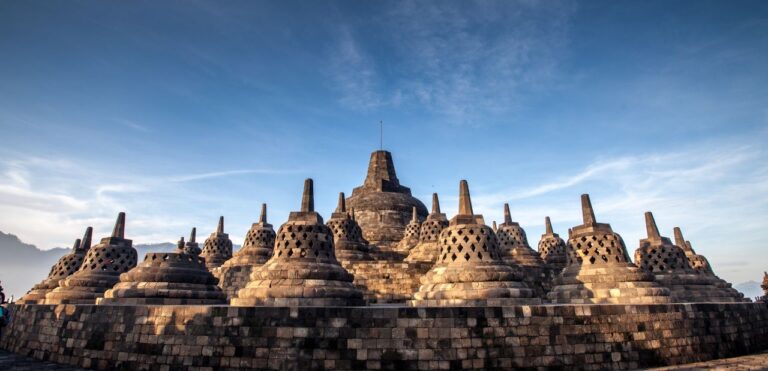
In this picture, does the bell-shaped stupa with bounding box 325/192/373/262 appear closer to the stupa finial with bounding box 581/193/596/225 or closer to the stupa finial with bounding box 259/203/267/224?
the stupa finial with bounding box 259/203/267/224

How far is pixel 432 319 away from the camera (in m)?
8.36

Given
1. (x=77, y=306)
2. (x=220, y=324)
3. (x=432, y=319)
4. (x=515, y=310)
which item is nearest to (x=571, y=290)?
(x=515, y=310)

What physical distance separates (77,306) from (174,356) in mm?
3864

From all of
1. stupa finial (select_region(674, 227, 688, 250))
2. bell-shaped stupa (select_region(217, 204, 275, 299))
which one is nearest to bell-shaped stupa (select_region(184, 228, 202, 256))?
bell-shaped stupa (select_region(217, 204, 275, 299))

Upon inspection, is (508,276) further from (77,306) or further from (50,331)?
(50,331)

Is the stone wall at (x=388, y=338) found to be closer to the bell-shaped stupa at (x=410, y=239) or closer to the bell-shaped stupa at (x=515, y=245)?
the bell-shaped stupa at (x=515, y=245)

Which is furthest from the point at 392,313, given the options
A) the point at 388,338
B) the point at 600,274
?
the point at 600,274

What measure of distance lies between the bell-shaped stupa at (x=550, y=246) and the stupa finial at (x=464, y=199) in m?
11.0

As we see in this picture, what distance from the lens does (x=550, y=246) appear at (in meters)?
23.3

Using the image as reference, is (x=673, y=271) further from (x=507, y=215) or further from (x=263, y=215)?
(x=263, y=215)

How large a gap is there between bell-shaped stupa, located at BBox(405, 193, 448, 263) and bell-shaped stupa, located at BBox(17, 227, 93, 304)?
48.4ft

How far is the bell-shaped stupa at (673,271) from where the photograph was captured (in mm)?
14375

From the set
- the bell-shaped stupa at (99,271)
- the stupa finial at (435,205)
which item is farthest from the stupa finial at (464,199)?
the bell-shaped stupa at (99,271)

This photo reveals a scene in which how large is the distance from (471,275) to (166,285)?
9.06 meters
